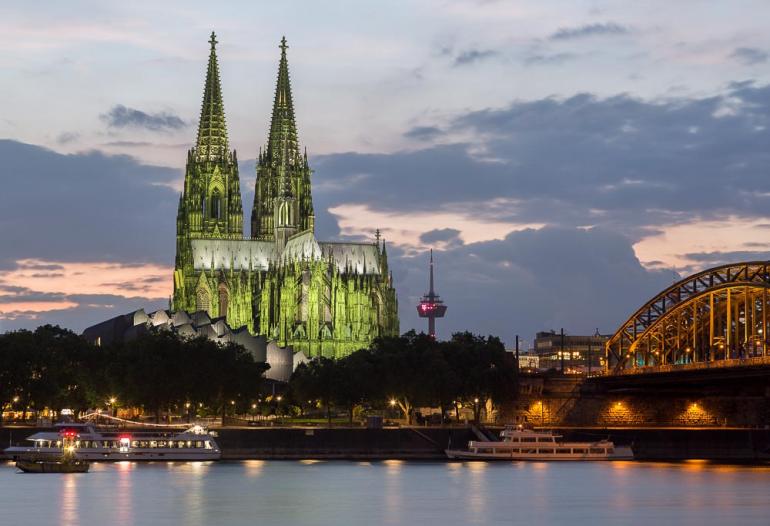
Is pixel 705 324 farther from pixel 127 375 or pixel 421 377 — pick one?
pixel 127 375

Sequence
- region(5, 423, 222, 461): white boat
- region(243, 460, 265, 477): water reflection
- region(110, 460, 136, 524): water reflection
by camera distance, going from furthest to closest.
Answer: region(5, 423, 222, 461): white boat, region(243, 460, 265, 477): water reflection, region(110, 460, 136, 524): water reflection

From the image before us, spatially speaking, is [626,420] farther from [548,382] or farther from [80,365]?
[80,365]

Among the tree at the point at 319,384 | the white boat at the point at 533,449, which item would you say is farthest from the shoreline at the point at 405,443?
the tree at the point at 319,384

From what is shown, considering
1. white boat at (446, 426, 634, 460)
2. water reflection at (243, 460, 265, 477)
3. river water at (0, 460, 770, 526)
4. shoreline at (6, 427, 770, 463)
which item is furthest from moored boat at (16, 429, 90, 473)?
white boat at (446, 426, 634, 460)

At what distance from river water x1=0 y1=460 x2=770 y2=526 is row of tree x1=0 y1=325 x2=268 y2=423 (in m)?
22.4

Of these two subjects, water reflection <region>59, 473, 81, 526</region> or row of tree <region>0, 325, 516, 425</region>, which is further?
row of tree <region>0, 325, 516, 425</region>

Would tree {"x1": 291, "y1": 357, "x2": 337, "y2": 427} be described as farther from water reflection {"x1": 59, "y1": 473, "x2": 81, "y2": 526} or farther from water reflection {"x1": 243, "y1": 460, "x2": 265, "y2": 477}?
water reflection {"x1": 59, "y1": 473, "x2": 81, "y2": 526}

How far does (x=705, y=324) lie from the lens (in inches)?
6506

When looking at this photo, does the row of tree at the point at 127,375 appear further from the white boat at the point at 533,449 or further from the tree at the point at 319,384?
the white boat at the point at 533,449

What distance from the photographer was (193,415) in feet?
559

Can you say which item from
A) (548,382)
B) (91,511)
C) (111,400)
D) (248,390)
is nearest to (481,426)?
(548,382)

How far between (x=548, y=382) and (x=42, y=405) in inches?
1872

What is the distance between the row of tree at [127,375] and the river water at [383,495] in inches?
882

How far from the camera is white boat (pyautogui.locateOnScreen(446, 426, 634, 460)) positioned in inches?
A: 5748
